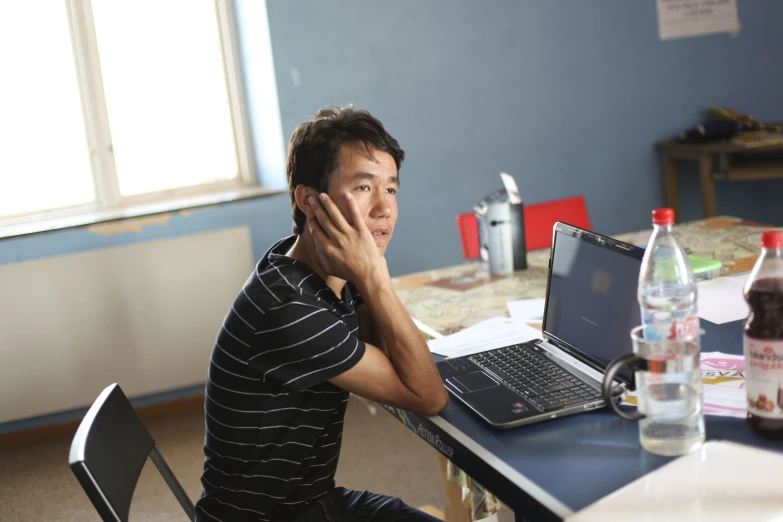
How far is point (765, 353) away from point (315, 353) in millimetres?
660

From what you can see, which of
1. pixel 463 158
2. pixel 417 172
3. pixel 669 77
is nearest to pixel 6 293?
pixel 417 172

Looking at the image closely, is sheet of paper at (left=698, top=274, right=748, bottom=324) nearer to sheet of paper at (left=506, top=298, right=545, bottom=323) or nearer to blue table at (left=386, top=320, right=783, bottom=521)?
sheet of paper at (left=506, top=298, right=545, bottom=323)

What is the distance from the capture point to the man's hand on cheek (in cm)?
143

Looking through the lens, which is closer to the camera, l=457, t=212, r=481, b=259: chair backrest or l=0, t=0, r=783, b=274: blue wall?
l=457, t=212, r=481, b=259: chair backrest

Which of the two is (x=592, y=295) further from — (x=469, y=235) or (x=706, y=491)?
(x=469, y=235)

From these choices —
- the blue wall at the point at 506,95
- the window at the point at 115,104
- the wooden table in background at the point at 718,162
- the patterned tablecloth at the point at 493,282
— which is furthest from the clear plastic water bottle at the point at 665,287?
the window at the point at 115,104

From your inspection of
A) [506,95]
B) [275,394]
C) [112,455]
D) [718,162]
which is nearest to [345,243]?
[275,394]

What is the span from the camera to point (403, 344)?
1.39 m

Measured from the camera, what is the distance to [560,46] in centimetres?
371

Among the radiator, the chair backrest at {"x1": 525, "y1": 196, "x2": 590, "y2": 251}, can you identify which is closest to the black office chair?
the chair backrest at {"x1": 525, "y1": 196, "x2": 590, "y2": 251}

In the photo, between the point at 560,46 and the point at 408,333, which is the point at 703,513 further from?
the point at 560,46

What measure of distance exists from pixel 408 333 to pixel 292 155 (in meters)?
0.42

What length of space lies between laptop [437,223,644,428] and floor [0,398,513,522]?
3.11 feet

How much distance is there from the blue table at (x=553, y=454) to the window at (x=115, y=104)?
2433 mm
